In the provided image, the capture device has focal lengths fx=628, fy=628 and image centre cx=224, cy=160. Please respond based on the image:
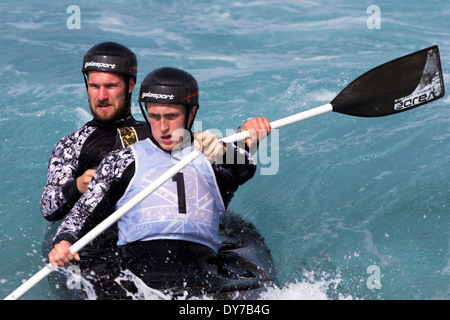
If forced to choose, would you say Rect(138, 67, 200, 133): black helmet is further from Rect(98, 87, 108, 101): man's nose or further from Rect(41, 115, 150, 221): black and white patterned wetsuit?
Rect(98, 87, 108, 101): man's nose

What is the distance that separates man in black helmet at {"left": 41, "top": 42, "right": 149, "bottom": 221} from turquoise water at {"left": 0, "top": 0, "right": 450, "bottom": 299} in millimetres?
645

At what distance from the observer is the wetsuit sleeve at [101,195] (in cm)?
343

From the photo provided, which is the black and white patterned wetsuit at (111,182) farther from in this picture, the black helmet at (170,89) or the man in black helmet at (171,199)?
the black helmet at (170,89)

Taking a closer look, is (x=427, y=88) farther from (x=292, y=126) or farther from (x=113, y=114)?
(x=292, y=126)

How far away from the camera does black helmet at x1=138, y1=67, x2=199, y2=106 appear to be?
3.36 m

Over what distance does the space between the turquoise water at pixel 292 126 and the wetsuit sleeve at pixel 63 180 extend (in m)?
0.50

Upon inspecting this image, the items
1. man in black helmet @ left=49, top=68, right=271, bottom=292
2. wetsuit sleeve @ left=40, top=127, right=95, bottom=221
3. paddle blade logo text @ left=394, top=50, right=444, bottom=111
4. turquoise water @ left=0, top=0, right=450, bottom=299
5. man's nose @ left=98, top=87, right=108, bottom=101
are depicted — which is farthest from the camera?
turquoise water @ left=0, top=0, right=450, bottom=299

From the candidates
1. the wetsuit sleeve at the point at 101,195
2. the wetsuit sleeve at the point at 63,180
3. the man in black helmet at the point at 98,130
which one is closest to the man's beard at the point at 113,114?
the man in black helmet at the point at 98,130

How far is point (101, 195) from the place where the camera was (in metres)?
3.46

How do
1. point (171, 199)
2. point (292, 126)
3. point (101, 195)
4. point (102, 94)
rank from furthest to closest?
point (292, 126) < point (102, 94) < point (101, 195) < point (171, 199)

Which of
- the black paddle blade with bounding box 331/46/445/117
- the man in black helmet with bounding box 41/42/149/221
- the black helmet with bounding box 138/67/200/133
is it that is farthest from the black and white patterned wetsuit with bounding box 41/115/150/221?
the black paddle blade with bounding box 331/46/445/117

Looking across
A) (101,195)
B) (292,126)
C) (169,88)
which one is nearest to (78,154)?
(101,195)

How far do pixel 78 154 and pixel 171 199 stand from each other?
1109 millimetres

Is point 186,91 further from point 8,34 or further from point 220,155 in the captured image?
point 8,34
